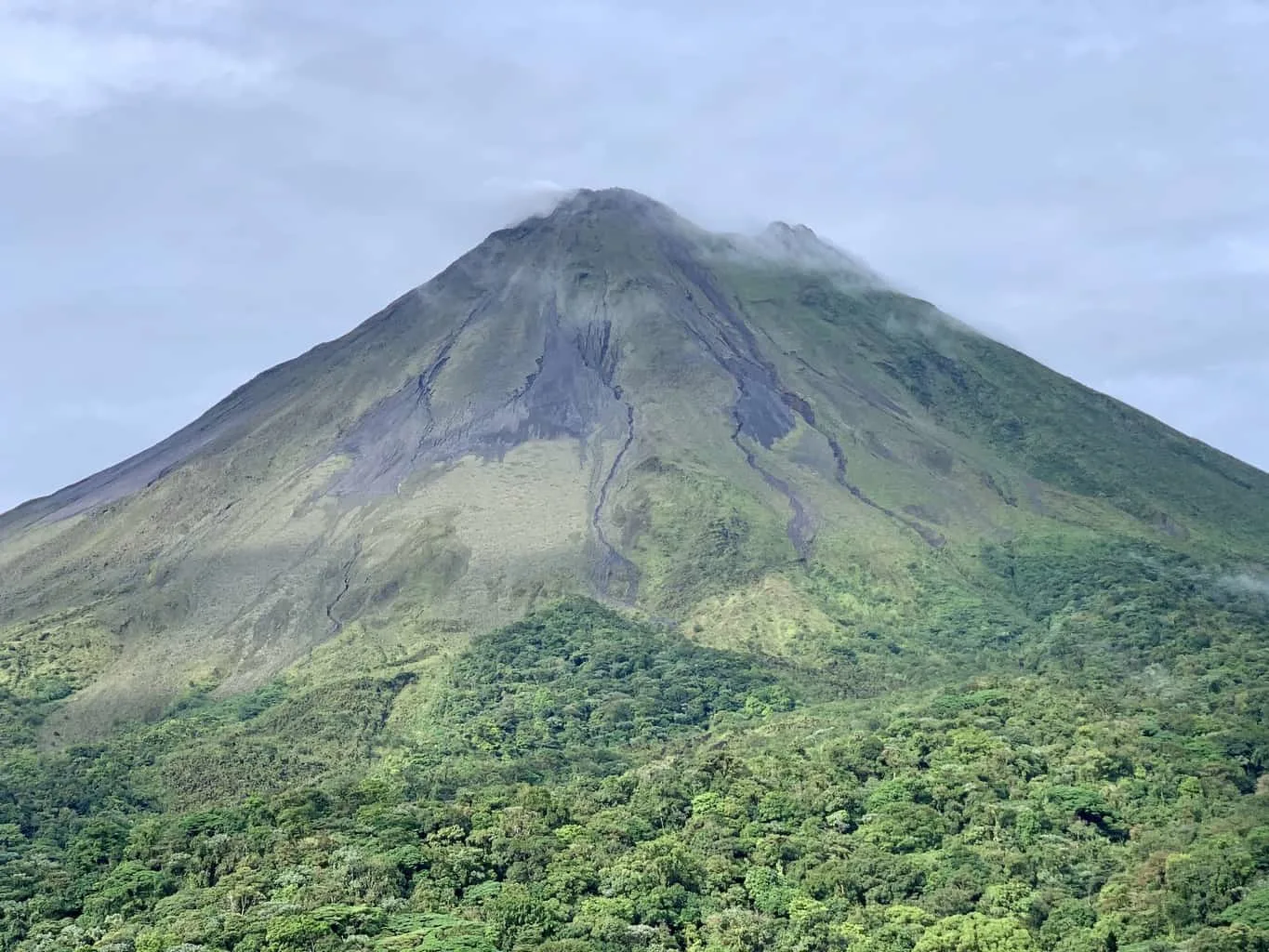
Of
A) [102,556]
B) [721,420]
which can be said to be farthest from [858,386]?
[102,556]

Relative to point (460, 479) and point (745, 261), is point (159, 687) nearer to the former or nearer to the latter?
point (460, 479)

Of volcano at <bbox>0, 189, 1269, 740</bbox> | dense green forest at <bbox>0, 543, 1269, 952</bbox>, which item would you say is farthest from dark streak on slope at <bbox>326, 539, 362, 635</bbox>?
dense green forest at <bbox>0, 543, 1269, 952</bbox>

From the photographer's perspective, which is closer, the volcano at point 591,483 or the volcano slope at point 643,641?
the volcano slope at point 643,641

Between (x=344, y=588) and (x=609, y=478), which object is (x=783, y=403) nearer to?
(x=609, y=478)

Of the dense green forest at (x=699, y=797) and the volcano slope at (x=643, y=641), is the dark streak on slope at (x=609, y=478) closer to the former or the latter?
the volcano slope at (x=643, y=641)

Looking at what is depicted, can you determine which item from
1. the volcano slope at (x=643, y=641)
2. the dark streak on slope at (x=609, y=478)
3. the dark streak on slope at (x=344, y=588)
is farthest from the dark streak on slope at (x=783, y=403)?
the dark streak on slope at (x=344, y=588)

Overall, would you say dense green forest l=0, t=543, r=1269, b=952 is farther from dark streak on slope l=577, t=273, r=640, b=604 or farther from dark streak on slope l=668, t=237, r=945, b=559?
dark streak on slope l=668, t=237, r=945, b=559

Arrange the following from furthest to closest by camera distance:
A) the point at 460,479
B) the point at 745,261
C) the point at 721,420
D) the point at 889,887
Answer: the point at 745,261
the point at 721,420
the point at 460,479
the point at 889,887

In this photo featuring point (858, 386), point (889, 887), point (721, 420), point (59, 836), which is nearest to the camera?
point (889, 887)
